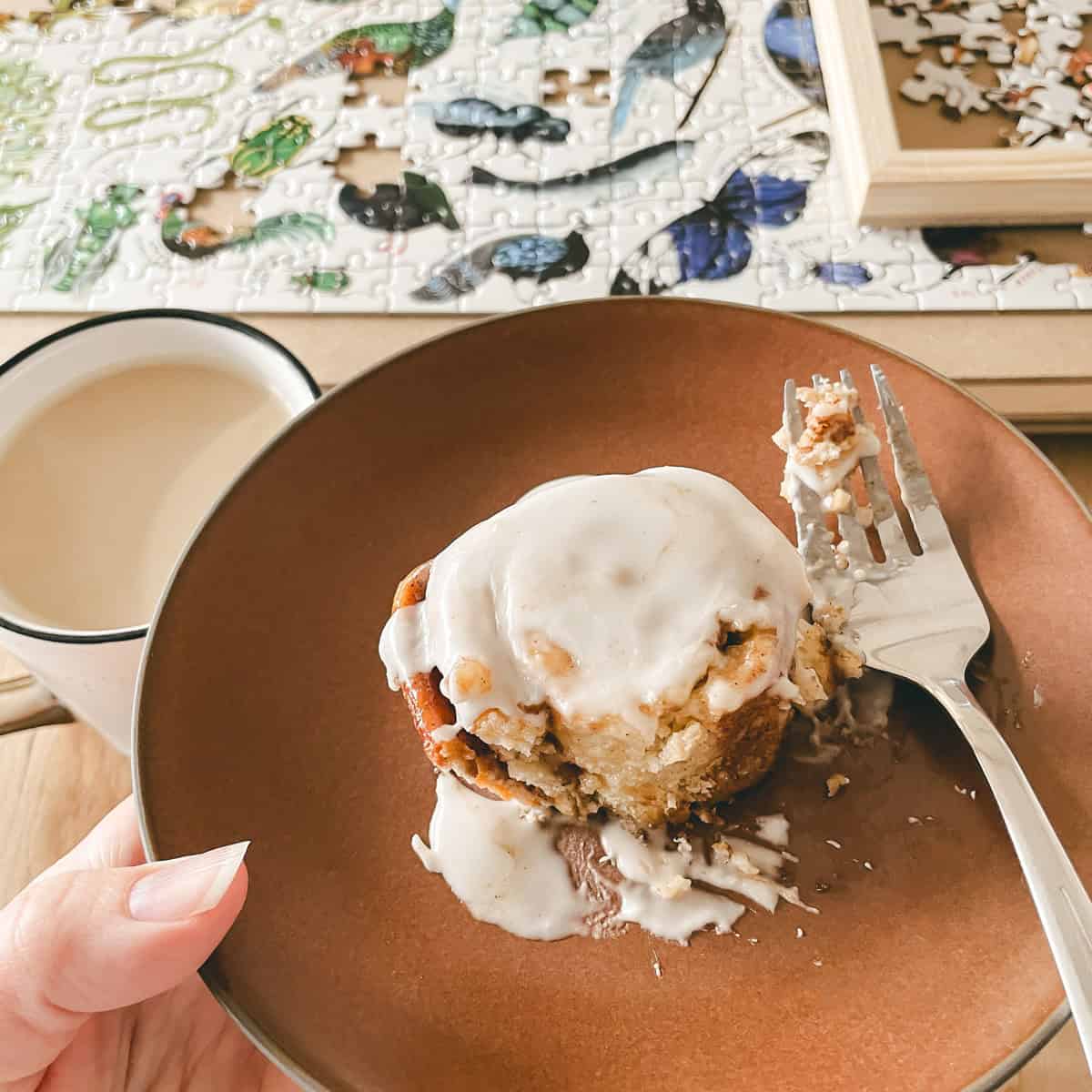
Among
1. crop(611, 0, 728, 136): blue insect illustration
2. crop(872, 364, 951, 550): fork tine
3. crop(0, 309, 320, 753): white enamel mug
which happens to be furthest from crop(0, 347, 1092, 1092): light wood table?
crop(611, 0, 728, 136): blue insect illustration

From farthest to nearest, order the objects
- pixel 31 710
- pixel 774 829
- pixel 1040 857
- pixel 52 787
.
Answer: pixel 52 787 < pixel 31 710 < pixel 774 829 < pixel 1040 857

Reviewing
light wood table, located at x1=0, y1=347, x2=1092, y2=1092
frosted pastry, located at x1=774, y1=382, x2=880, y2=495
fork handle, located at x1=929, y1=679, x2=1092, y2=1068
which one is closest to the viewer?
fork handle, located at x1=929, y1=679, x2=1092, y2=1068

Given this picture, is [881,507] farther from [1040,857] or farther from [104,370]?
[104,370]

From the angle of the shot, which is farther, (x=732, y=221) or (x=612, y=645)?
(x=732, y=221)

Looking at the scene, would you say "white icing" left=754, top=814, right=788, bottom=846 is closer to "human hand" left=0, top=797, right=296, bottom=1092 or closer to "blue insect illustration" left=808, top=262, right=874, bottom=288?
"human hand" left=0, top=797, right=296, bottom=1092

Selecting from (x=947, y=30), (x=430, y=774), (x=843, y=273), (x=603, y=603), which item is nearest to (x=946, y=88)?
(x=947, y=30)

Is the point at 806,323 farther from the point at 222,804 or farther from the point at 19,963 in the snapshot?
the point at 19,963

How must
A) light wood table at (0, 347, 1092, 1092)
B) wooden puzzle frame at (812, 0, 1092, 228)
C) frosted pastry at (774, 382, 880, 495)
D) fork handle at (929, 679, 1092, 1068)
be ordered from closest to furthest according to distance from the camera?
fork handle at (929, 679, 1092, 1068) < frosted pastry at (774, 382, 880, 495) < light wood table at (0, 347, 1092, 1092) < wooden puzzle frame at (812, 0, 1092, 228)
